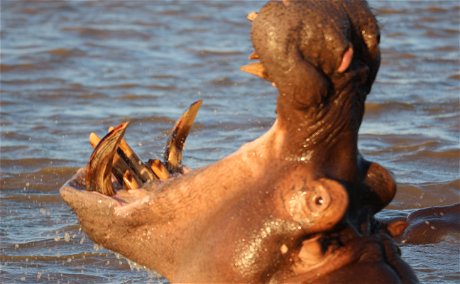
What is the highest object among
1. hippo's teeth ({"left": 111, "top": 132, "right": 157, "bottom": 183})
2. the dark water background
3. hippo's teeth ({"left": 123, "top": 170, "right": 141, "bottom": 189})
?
hippo's teeth ({"left": 111, "top": 132, "right": 157, "bottom": 183})

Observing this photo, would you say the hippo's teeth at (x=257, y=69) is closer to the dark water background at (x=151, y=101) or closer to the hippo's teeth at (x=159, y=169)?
the hippo's teeth at (x=159, y=169)

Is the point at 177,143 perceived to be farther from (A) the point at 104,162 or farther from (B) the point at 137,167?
(A) the point at 104,162

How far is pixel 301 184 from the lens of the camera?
3.62 metres

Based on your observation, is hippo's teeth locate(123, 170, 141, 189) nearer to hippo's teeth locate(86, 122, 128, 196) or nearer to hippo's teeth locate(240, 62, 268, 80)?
hippo's teeth locate(86, 122, 128, 196)

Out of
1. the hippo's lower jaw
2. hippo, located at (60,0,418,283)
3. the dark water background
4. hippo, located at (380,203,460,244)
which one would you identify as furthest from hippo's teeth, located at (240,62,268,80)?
hippo, located at (380,203,460,244)

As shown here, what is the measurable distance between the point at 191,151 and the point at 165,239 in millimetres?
4853

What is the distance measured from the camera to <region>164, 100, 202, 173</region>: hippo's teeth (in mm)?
4438

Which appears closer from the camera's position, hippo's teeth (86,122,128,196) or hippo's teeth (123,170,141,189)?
hippo's teeth (86,122,128,196)

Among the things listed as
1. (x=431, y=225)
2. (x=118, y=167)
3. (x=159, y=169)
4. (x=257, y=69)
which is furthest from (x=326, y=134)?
(x=431, y=225)

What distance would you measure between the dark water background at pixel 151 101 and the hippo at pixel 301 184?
2.28 metres

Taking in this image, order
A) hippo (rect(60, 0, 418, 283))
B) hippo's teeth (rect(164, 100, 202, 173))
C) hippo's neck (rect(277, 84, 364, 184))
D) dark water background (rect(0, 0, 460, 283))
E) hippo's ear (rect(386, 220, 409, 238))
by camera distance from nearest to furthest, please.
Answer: hippo (rect(60, 0, 418, 283)) < hippo's neck (rect(277, 84, 364, 184)) < hippo's ear (rect(386, 220, 409, 238)) < hippo's teeth (rect(164, 100, 202, 173)) < dark water background (rect(0, 0, 460, 283))

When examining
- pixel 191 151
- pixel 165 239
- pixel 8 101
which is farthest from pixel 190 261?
pixel 8 101

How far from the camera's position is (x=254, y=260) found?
362 centimetres

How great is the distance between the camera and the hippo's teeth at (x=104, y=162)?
4.20 metres
